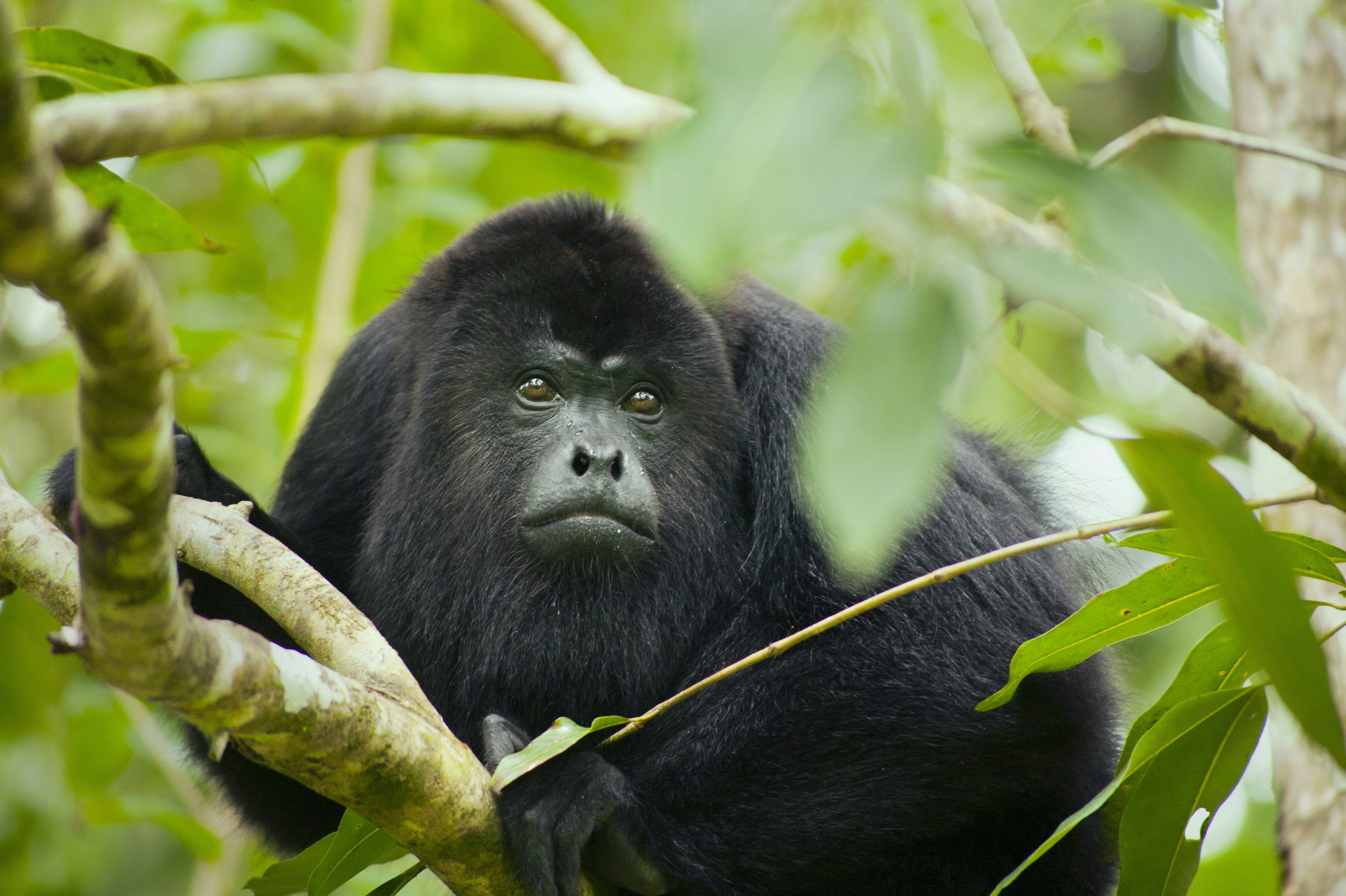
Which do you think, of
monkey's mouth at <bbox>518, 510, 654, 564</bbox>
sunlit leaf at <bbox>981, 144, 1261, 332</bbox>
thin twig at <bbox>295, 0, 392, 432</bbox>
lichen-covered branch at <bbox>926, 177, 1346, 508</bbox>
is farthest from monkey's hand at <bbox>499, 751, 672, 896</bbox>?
thin twig at <bbox>295, 0, 392, 432</bbox>

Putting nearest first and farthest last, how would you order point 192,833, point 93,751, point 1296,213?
point 1296,213
point 192,833
point 93,751

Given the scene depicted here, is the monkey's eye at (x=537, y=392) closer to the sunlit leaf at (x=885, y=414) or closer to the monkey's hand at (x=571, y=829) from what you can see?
the monkey's hand at (x=571, y=829)

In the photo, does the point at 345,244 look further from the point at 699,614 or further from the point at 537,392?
the point at 699,614

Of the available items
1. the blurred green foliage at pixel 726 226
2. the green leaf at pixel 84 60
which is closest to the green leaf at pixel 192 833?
the blurred green foliage at pixel 726 226

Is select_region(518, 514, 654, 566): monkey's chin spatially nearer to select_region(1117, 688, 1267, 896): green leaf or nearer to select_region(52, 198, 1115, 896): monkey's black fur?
select_region(52, 198, 1115, 896): monkey's black fur

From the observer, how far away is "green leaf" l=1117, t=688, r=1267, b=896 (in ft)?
5.67

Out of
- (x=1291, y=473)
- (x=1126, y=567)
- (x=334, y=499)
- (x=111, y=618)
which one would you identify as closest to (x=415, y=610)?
(x=334, y=499)

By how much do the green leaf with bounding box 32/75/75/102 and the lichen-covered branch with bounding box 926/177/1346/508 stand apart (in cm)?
144

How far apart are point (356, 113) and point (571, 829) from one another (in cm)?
122

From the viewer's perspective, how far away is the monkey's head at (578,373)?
2.47 meters

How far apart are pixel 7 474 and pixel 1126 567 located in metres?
2.69

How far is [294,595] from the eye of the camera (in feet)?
5.55

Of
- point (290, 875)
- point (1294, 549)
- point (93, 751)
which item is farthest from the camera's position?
point (93, 751)

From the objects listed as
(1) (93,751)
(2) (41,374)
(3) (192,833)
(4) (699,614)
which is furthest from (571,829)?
(2) (41,374)
